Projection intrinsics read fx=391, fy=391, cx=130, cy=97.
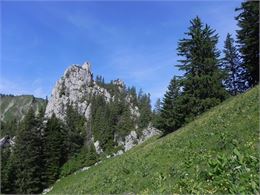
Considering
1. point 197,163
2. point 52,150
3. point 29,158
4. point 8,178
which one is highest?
point 52,150

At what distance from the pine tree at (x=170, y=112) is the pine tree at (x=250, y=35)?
Answer: 11.1m

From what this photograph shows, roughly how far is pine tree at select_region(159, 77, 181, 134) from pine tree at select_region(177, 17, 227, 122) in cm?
251

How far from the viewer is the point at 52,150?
93.5m

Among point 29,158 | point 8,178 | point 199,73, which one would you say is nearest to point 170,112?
point 199,73

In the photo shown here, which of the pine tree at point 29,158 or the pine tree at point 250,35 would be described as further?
the pine tree at point 29,158

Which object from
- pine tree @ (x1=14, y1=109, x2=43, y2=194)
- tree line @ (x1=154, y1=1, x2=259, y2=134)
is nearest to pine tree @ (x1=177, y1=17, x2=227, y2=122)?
tree line @ (x1=154, y1=1, x2=259, y2=134)

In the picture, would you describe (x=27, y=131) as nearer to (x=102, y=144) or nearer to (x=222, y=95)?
(x=222, y=95)

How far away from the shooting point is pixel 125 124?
184500 millimetres

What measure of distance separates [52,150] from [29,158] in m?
7.87

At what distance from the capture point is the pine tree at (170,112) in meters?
61.6

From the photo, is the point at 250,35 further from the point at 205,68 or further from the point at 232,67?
the point at 232,67

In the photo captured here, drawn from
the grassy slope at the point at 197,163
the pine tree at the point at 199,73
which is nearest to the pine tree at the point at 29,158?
the pine tree at the point at 199,73

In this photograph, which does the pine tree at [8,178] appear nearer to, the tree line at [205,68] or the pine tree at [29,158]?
the pine tree at [29,158]

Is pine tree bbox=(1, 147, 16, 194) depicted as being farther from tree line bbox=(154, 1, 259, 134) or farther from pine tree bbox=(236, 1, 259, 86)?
pine tree bbox=(236, 1, 259, 86)
